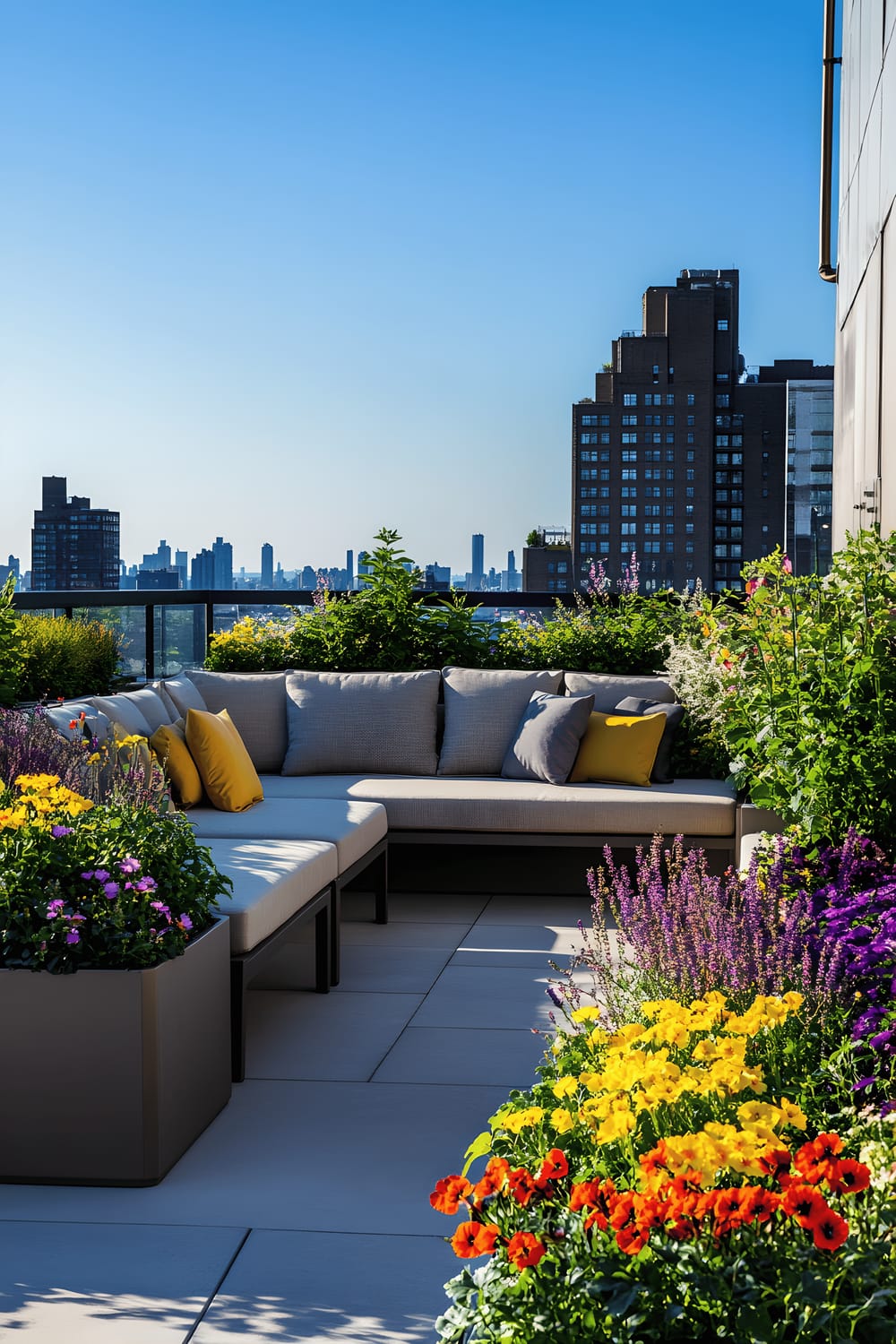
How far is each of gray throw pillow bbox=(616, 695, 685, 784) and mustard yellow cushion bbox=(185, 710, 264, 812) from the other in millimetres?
1758

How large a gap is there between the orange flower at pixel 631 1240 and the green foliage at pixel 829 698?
7.23 ft

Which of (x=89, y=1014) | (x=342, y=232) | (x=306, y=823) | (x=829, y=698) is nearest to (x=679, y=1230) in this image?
(x=89, y=1014)

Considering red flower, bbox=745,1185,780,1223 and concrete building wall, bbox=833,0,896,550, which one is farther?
concrete building wall, bbox=833,0,896,550

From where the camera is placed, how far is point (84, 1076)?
2.58 m

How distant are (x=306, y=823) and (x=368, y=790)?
0.94 m

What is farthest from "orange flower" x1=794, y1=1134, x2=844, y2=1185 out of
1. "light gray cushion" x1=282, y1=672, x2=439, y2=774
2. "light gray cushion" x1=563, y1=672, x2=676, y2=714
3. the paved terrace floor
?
"light gray cushion" x1=282, y1=672, x2=439, y2=774

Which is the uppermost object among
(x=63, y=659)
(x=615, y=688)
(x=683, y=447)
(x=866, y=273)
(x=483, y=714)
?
(x=683, y=447)

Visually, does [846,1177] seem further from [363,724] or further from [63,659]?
[63,659]

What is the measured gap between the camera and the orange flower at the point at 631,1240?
129cm

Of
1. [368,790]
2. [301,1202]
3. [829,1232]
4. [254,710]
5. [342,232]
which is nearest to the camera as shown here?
[829,1232]

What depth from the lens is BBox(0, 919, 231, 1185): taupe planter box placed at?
257 cm

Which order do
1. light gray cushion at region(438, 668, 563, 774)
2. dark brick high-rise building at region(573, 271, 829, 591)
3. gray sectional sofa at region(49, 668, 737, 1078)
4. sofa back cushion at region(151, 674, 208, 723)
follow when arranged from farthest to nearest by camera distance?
dark brick high-rise building at region(573, 271, 829, 591) → light gray cushion at region(438, 668, 563, 774) → sofa back cushion at region(151, 674, 208, 723) → gray sectional sofa at region(49, 668, 737, 1078)

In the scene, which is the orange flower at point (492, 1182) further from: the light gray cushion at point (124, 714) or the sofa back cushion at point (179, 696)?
the sofa back cushion at point (179, 696)

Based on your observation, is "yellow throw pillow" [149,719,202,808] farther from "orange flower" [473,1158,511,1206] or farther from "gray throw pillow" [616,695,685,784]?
"orange flower" [473,1158,511,1206]
